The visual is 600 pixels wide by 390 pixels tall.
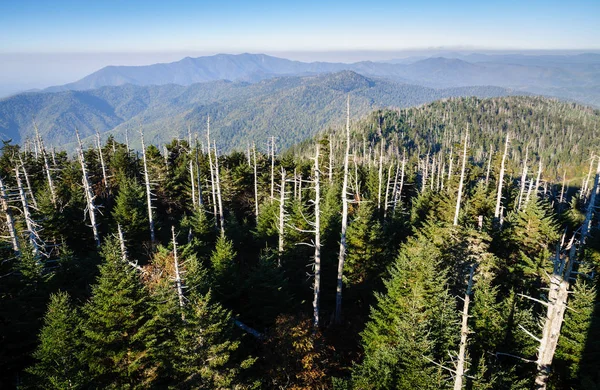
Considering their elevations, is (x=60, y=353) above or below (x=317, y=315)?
above

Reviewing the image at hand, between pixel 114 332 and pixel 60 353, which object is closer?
pixel 60 353

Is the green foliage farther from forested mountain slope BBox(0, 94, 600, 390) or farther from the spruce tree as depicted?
the spruce tree

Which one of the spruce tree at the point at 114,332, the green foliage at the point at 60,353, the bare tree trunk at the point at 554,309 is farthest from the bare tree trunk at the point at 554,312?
the green foliage at the point at 60,353

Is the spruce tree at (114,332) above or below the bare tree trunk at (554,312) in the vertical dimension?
below

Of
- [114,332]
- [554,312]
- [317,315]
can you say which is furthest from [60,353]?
[554,312]

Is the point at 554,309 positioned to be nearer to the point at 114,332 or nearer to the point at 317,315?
the point at 317,315

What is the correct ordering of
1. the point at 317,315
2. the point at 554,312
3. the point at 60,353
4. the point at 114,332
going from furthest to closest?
the point at 317,315 < the point at 114,332 < the point at 60,353 < the point at 554,312

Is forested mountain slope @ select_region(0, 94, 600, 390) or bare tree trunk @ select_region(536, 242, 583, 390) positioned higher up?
bare tree trunk @ select_region(536, 242, 583, 390)

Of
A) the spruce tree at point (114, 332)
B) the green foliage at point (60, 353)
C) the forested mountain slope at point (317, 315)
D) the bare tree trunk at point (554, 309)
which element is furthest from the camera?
the spruce tree at point (114, 332)

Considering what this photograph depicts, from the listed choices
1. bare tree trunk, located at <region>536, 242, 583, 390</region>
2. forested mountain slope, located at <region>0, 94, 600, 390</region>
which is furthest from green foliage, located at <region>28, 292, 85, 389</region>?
bare tree trunk, located at <region>536, 242, 583, 390</region>

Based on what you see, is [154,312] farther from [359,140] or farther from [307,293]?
[359,140]

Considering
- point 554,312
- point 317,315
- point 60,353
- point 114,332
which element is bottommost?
point 317,315

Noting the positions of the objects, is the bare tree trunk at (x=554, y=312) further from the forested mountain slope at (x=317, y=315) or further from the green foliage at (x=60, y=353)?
the green foliage at (x=60, y=353)
